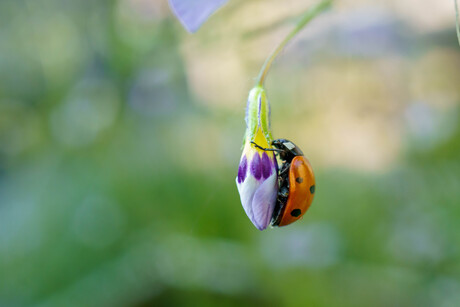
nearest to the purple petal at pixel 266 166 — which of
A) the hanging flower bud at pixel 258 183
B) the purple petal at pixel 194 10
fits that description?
the hanging flower bud at pixel 258 183

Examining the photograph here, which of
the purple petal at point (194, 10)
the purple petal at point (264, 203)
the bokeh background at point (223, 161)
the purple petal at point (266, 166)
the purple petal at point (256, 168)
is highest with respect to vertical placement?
the bokeh background at point (223, 161)

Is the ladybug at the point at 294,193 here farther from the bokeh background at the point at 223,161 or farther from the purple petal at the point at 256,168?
the bokeh background at the point at 223,161

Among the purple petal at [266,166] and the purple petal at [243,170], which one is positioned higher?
the purple petal at [266,166]

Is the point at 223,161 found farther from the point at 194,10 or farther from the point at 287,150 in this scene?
the point at 194,10

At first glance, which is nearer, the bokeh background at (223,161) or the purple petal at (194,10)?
the purple petal at (194,10)

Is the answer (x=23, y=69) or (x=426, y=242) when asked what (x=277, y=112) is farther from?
(x=23, y=69)

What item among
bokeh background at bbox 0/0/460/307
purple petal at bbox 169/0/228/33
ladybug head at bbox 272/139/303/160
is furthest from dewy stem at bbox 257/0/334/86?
bokeh background at bbox 0/0/460/307

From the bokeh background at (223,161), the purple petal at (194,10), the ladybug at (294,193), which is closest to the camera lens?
the purple petal at (194,10)

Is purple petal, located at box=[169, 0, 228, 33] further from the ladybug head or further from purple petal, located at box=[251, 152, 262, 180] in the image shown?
the ladybug head
